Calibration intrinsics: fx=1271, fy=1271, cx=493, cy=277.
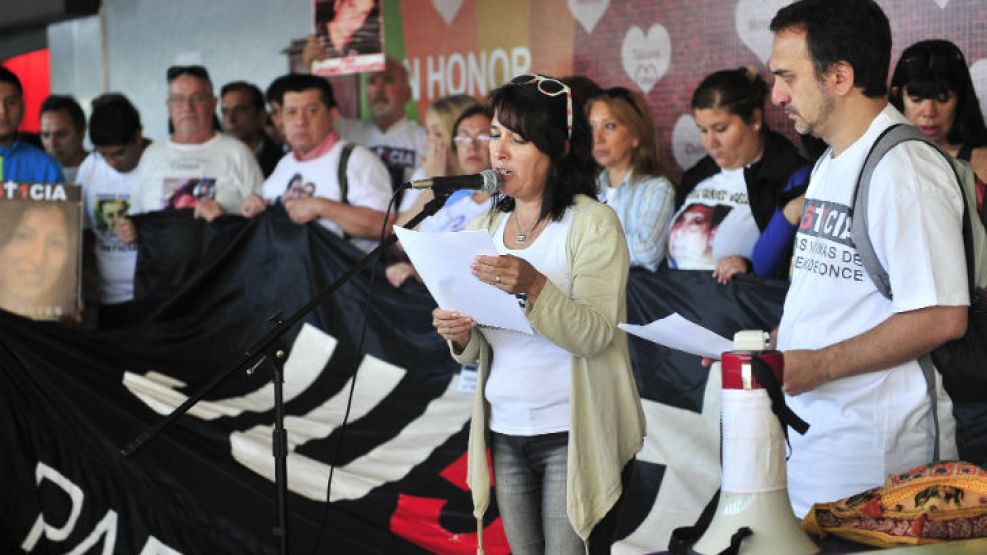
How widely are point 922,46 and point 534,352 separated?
7.81 ft

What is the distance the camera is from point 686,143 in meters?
5.71

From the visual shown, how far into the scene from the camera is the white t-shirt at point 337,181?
586 centimetres

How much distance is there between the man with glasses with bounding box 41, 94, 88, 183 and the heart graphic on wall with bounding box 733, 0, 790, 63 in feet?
13.8

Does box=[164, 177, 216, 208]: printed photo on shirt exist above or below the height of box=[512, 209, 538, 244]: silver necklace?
above

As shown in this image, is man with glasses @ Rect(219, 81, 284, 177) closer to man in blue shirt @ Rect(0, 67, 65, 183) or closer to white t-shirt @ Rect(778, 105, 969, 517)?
man in blue shirt @ Rect(0, 67, 65, 183)

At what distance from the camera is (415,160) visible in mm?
6660

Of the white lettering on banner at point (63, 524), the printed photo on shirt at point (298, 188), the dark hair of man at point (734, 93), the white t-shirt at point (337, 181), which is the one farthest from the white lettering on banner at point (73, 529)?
the dark hair of man at point (734, 93)

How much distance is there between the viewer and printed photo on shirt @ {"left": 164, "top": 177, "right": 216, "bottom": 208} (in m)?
6.35

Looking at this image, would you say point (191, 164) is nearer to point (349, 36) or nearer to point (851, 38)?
point (349, 36)

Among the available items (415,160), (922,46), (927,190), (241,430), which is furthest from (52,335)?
(927,190)

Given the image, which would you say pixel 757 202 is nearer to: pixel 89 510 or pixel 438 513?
pixel 438 513

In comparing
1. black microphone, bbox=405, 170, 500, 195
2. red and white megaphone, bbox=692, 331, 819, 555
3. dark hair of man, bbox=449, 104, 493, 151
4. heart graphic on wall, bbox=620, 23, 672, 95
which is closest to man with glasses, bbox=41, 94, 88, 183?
dark hair of man, bbox=449, 104, 493, 151

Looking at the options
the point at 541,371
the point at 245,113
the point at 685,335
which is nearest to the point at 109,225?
the point at 245,113

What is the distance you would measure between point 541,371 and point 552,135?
500 millimetres
